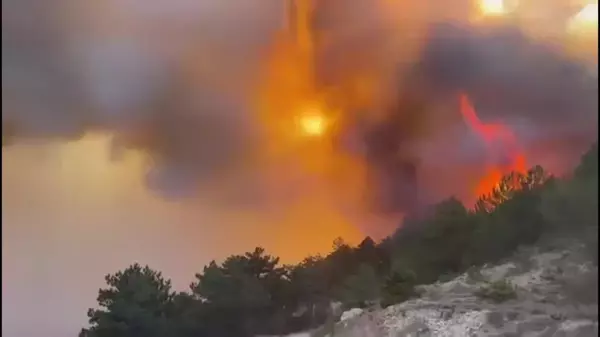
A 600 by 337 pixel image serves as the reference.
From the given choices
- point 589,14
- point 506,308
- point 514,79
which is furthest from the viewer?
point 514,79

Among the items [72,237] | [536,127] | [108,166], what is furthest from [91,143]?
[536,127]

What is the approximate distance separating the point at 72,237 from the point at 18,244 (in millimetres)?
210

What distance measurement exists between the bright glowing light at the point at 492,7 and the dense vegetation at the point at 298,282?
2.20ft

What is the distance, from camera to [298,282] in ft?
9.58

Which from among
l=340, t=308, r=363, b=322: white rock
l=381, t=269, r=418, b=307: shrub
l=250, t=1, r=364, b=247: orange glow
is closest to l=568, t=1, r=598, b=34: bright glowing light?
l=250, t=1, r=364, b=247: orange glow

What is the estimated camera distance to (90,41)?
296 cm

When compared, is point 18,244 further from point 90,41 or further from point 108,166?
point 90,41

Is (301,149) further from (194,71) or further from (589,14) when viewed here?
(589,14)

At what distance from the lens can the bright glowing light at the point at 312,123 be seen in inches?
119

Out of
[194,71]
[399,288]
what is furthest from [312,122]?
[399,288]

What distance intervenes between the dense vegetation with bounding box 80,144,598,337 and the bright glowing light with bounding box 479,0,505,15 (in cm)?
67

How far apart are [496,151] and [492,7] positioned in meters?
0.59

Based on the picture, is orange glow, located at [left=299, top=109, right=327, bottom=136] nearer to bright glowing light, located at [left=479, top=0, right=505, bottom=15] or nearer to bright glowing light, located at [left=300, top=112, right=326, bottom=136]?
bright glowing light, located at [left=300, top=112, right=326, bottom=136]

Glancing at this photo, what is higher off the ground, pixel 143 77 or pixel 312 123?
pixel 143 77
